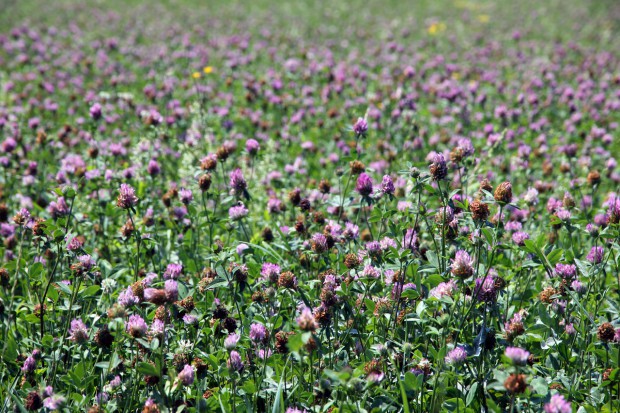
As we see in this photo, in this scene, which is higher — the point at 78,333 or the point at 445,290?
the point at 445,290

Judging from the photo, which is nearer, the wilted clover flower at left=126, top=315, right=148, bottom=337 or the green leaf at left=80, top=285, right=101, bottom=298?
the wilted clover flower at left=126, top=315, right=148, bottom=337

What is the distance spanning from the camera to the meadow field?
2.25 metres

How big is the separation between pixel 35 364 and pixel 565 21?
53.6 ft

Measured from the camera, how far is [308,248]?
295 cm

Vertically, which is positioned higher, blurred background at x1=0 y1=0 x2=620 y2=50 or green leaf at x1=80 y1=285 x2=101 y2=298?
blurred background at x1=0 y1=0 x2=620 y2=50

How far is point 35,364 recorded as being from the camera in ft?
8.33

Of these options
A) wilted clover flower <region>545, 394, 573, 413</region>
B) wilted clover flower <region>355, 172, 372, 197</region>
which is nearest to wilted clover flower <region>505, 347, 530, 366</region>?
wilted clover flower <region>545, 394, 573, 413</region>

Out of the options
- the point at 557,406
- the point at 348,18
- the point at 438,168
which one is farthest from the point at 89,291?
the point at 348,18

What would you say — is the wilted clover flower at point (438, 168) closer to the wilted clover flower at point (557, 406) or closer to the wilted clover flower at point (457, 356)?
the wilted clover flower at point (457, 356)

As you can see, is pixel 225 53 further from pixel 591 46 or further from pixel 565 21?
pixel 565 21

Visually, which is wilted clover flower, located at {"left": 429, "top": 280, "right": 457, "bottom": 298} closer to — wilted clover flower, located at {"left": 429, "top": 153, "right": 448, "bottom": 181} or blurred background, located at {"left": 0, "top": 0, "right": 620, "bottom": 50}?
wilted clover flower, located at {"left": 429, "top": 153, "right": 448, "bottom": 181}

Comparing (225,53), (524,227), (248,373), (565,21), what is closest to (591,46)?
(565,21)

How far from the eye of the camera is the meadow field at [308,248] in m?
2.25

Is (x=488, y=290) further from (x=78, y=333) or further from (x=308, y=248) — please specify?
(x=78, y=333)
